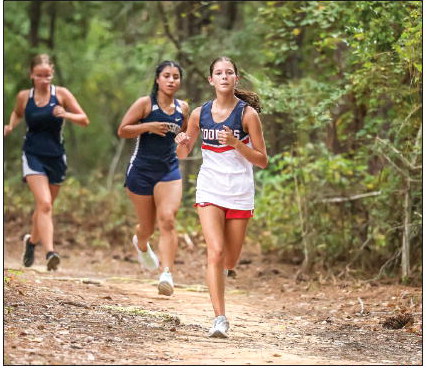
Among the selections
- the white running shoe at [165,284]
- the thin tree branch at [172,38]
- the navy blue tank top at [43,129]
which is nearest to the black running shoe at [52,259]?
the navy blue tank top at [43,129]

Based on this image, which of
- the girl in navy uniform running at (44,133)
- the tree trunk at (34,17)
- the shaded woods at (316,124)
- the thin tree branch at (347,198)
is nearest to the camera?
the shaded woods at (316,124)

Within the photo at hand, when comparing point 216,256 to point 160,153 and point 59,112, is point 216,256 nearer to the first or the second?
point 160,153

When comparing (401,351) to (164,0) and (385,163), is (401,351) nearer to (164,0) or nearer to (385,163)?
(385,163)

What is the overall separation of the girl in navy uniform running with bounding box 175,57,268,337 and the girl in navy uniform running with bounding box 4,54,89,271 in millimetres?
3662

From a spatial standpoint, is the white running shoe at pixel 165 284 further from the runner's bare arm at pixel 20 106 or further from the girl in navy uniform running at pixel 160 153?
the runner's bare arm at pixel 20 106

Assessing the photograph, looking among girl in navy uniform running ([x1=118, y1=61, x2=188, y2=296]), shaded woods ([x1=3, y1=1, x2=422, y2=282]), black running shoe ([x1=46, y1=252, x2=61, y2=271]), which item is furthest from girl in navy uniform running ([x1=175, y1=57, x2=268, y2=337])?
black running shoe ([x1=46, y1=252, x2=61, y2=271])

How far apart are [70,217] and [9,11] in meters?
6.65

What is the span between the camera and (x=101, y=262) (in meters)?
14.7

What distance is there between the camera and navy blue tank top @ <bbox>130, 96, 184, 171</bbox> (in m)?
9.70

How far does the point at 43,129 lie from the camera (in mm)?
11195

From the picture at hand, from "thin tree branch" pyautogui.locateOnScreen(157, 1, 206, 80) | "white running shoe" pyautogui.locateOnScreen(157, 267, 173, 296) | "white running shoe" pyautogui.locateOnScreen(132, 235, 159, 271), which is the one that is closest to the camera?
"white running shoe" pyautogui.locateOnScreen(157, 267, 173, 296)

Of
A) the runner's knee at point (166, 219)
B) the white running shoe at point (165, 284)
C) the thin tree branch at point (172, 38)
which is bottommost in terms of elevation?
the white running shoe at point (165, 284)

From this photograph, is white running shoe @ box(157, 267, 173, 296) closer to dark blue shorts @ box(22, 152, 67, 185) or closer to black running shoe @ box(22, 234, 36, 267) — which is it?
dark blue shorts @ box(22, 152, 67, 185)

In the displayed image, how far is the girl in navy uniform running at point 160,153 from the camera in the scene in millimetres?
9578
